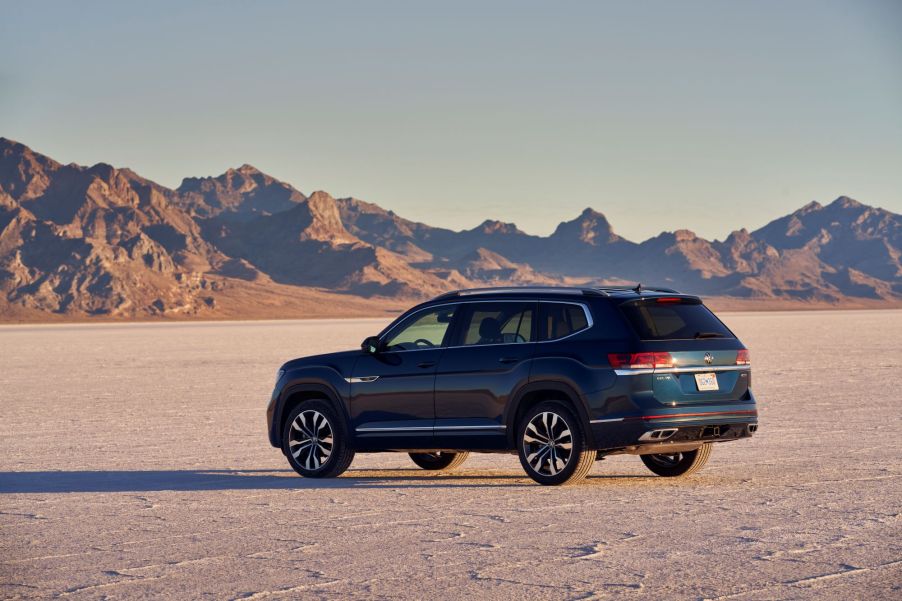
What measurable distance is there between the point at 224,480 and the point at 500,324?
313 centimetres

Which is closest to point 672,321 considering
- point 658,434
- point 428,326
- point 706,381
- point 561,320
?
point 706,381

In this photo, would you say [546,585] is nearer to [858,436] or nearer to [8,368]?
[858,436]

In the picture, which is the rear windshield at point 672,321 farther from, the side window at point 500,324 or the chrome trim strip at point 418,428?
the chrome trim strip at point 418,428

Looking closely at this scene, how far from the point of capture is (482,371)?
12984 millimetres

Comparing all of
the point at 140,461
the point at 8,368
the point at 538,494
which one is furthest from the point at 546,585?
the point at 8,368

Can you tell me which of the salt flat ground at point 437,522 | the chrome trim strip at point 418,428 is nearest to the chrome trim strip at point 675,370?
the salt flat ground at point 437,522

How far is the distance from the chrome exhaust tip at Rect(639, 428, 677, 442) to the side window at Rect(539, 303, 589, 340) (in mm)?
1168

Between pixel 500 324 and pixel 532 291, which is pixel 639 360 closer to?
pixel 532 291

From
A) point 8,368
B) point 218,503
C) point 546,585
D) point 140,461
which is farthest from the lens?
point 8,368

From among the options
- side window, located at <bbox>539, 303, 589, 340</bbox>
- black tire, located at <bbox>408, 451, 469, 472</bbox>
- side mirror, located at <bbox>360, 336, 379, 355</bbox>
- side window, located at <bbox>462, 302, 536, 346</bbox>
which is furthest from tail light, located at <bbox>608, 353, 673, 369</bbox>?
black tire, located at <bbox>408, 451, 469, 472</bbox>

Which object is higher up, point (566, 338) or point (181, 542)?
point (566, 338)

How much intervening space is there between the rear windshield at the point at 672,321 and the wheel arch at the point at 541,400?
809 mm

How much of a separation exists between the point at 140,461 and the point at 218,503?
382cm

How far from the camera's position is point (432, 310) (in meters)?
13.6
